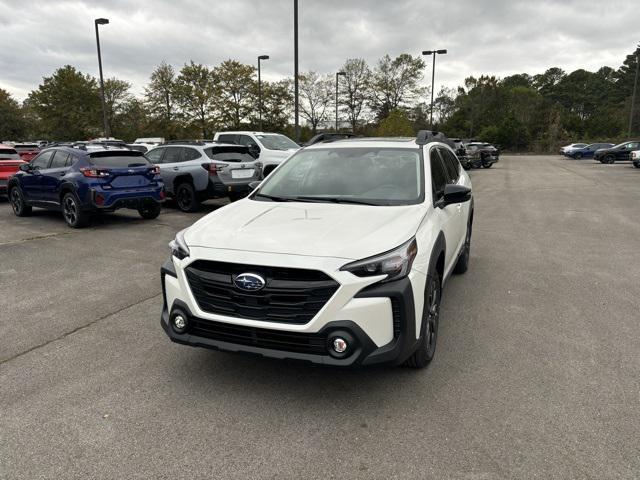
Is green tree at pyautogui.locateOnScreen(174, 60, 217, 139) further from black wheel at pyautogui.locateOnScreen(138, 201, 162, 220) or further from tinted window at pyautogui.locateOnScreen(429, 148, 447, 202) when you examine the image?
tinted window at pyautogui.locateOnScreen(429, 148, 447, 202)

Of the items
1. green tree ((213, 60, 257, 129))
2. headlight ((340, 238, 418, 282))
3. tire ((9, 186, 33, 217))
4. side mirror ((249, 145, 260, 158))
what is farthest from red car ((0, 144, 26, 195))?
green tree ((213, 60, 257, 129))

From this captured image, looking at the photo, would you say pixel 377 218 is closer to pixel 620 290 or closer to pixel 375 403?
pixel 375 403

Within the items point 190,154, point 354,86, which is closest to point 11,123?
point 354,86

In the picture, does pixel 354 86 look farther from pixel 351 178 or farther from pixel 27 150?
pixel 351 178

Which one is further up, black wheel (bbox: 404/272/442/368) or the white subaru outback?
the white subaru outback

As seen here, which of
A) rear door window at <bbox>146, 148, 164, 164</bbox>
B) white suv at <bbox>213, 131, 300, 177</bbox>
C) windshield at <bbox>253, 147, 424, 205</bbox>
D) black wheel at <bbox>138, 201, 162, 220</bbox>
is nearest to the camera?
windshield at <bbox>253, 147, 424, 205</bbox>

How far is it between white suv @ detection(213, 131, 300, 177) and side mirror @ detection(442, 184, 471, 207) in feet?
32.9

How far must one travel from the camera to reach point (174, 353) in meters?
3.95

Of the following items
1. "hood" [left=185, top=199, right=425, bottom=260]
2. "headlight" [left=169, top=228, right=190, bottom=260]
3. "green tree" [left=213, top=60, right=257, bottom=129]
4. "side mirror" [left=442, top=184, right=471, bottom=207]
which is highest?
"green tree" [left=213, top=60, right=257, bottom=129]

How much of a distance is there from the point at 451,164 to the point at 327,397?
3.48 metres

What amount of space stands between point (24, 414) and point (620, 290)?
595 centimetres

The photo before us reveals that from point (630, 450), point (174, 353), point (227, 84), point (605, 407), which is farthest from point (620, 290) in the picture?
point (227, 84)

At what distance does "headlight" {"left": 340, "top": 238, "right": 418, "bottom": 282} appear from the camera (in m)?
2.89

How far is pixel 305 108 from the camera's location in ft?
173
